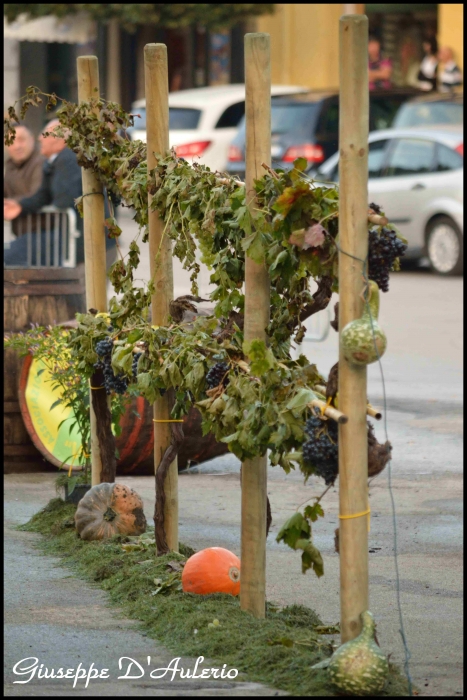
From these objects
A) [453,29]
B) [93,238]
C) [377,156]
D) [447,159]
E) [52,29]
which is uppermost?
[52,29]

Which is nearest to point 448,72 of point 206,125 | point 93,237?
point 206,125

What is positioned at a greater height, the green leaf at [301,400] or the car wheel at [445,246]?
the car wheel at [445,246]

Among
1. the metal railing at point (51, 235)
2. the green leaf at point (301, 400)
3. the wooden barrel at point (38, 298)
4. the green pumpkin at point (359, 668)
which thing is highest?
the metal railing at point (51, 235)

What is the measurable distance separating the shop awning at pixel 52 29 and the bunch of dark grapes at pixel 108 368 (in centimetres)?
2181

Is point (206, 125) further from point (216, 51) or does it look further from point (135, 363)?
point (135, 363)

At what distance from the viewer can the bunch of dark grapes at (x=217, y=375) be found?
4.61 meters

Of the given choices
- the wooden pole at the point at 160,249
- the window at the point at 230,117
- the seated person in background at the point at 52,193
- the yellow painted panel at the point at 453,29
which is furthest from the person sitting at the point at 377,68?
the wooden pole at the point at 160,249

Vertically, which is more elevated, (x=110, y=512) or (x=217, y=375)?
(x=217, y=375)

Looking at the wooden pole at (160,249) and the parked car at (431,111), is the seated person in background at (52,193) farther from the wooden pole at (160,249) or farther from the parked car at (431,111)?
the parked car at (431,111)

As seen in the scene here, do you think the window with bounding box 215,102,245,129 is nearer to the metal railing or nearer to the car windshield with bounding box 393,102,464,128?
the car windshield with bounding box 393,102,464,128

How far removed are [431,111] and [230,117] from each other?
12.0 ft

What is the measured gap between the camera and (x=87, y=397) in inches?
250

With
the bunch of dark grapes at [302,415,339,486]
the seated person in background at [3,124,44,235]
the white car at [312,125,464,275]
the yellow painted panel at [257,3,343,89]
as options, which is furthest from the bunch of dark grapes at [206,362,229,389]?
the yellow painted panel at [257,3,343,89]

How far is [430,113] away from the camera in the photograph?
19.0 meters
